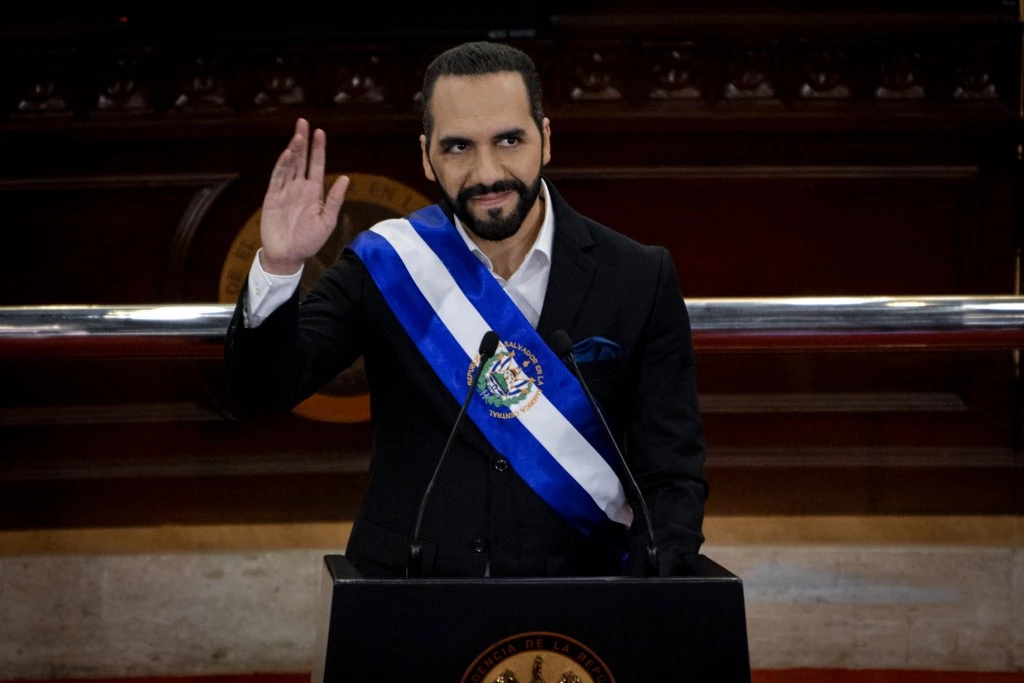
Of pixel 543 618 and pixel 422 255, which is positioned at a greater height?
pixel 422 255

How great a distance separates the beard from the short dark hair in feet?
0.27

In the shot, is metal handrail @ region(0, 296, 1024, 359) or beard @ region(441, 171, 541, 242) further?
metal handrail @ region(0, 296, 1024, 359)

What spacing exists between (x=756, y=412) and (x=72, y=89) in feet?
6.76

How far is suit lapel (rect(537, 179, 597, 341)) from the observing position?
1537 mm

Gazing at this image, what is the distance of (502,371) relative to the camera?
59.3 inches

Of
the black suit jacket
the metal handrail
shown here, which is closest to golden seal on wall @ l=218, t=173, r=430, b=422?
the metal handrail

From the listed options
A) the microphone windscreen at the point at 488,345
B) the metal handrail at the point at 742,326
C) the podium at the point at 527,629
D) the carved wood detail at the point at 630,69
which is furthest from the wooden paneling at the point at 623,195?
the podium at the point at 527,629

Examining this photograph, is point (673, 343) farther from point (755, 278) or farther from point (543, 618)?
point (755, 278)

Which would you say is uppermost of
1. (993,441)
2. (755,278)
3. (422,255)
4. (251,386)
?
(755,278)

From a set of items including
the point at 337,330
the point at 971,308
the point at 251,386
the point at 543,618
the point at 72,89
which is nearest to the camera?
the point at 543,618

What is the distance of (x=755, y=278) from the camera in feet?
11.0

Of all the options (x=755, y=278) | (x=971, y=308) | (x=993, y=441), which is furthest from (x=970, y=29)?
(x=971, y=308)

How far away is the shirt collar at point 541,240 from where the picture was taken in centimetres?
159

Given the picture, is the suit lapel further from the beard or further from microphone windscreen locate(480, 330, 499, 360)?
microphone windscreen locate(480, 330, 499, 360)
